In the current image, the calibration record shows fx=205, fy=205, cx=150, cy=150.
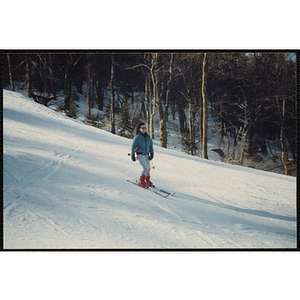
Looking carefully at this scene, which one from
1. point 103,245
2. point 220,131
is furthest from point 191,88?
point 103,245

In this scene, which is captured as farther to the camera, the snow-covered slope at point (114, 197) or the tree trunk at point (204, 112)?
the tree trunk at point (204, 112)

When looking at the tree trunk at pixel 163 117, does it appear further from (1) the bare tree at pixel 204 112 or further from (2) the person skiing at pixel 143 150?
(1) the bare tree at pixel 204 112

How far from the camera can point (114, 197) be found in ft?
9.24

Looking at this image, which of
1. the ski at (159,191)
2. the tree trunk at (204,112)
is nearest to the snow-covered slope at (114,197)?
the ski at (159,191)

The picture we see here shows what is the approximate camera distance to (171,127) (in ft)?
11.7

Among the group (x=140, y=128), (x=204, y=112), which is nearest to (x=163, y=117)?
(x=140, y=128)

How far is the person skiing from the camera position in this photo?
3.01 metres

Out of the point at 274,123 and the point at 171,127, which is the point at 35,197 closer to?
the point at 171,127

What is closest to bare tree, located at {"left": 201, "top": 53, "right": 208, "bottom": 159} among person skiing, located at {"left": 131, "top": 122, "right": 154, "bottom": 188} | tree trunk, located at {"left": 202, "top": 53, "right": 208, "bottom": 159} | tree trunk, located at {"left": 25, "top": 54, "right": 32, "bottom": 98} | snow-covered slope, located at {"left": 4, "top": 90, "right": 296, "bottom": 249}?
tree trunk, located at {"left": 202, "top": 53, "right": 208, "bottom": 159}

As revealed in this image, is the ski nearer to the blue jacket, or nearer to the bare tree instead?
the blue jacket

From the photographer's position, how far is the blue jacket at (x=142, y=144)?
122 inches

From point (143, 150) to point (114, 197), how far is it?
0.82 m

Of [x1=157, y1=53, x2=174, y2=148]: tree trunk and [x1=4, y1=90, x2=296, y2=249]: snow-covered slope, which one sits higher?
[x1=157, y1=53, x2=174, y2=148]: tree trunk

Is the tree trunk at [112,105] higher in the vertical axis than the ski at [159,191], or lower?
higher
